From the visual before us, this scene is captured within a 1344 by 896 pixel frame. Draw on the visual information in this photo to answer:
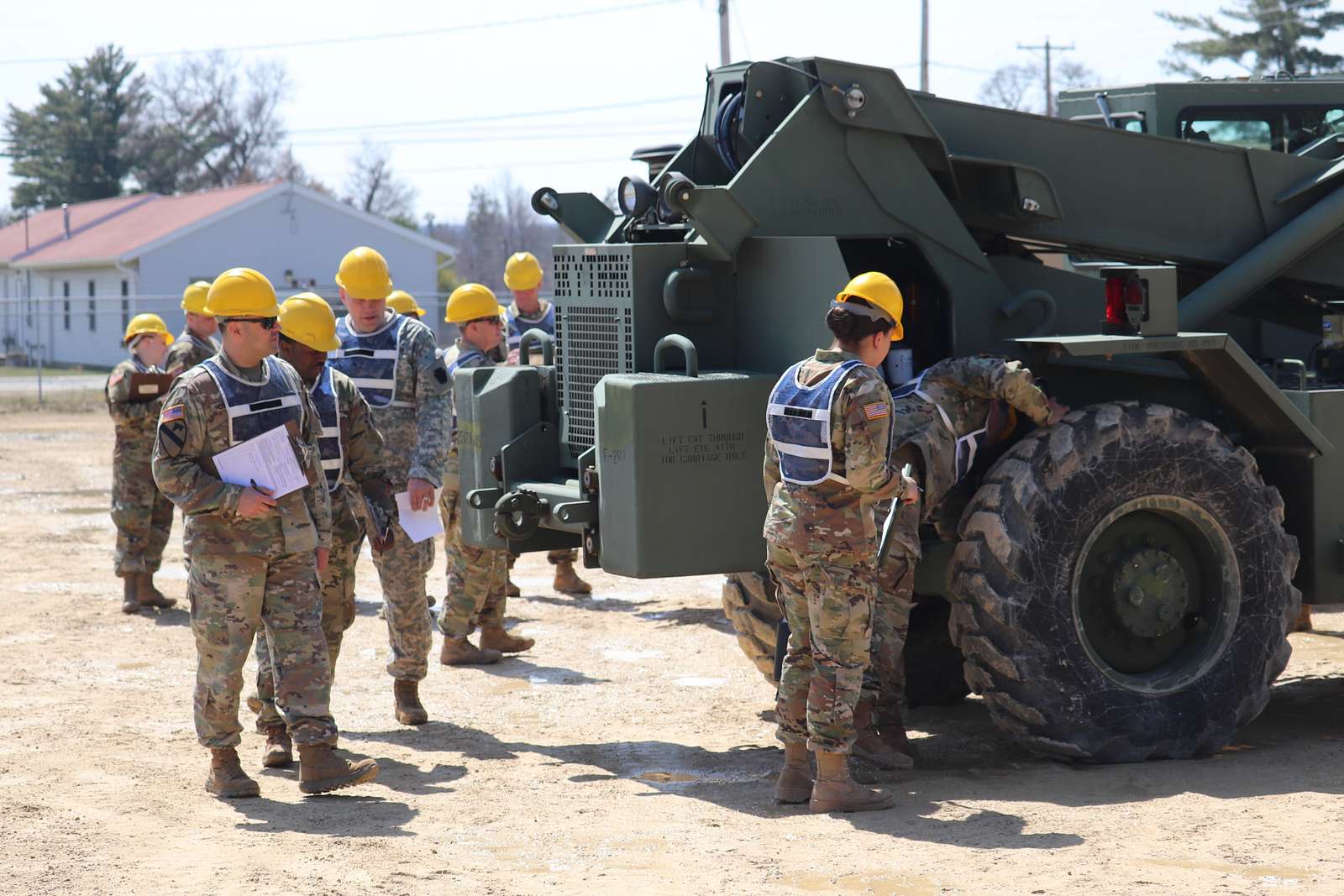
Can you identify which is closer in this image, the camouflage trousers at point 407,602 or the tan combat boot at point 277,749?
the tan combat boot at point 277,749

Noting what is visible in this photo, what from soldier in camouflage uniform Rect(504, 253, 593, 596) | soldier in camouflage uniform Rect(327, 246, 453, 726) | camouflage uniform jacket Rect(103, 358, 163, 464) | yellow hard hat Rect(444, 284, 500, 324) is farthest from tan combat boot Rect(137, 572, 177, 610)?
soldier in camouflage uniform Rect(327, 246, 453, 726)

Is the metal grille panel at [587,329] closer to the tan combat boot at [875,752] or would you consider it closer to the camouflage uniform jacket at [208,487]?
the camouflage uniform jacket at [208,487]

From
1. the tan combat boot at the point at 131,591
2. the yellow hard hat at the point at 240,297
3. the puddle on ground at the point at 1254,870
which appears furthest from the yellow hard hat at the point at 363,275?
the puddle on ground at the point at 1254,870

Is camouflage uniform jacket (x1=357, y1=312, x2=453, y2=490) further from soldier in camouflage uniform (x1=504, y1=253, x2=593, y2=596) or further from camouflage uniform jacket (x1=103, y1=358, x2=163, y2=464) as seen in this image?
camouflage uniform jacket (x1=103, y1=358, x2=163, y2=464)

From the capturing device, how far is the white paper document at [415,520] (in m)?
7.49

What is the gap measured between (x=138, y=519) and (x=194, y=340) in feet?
3.99

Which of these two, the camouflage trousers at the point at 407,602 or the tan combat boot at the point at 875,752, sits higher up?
the camouflage trousers at the point at 407,602

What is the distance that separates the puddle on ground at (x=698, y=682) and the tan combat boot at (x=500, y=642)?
1.14 meters

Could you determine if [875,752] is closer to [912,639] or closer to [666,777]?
[666,777]

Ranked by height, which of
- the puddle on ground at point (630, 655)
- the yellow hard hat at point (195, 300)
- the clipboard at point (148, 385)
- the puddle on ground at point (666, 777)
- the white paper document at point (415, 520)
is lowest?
the puddle on ground at point (666, 777)

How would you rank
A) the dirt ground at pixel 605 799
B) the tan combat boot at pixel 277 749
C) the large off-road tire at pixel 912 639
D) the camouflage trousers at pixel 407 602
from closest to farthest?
the dirt ground at pixel 605 799
the tan combat boot at pixel 277 749
the large off-road tire at pixel 912 639
the camouflage trousers at pixel 407 602

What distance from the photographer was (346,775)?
637 cm

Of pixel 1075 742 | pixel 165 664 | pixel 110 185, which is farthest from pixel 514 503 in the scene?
pixel 110 185

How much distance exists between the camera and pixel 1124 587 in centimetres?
652
